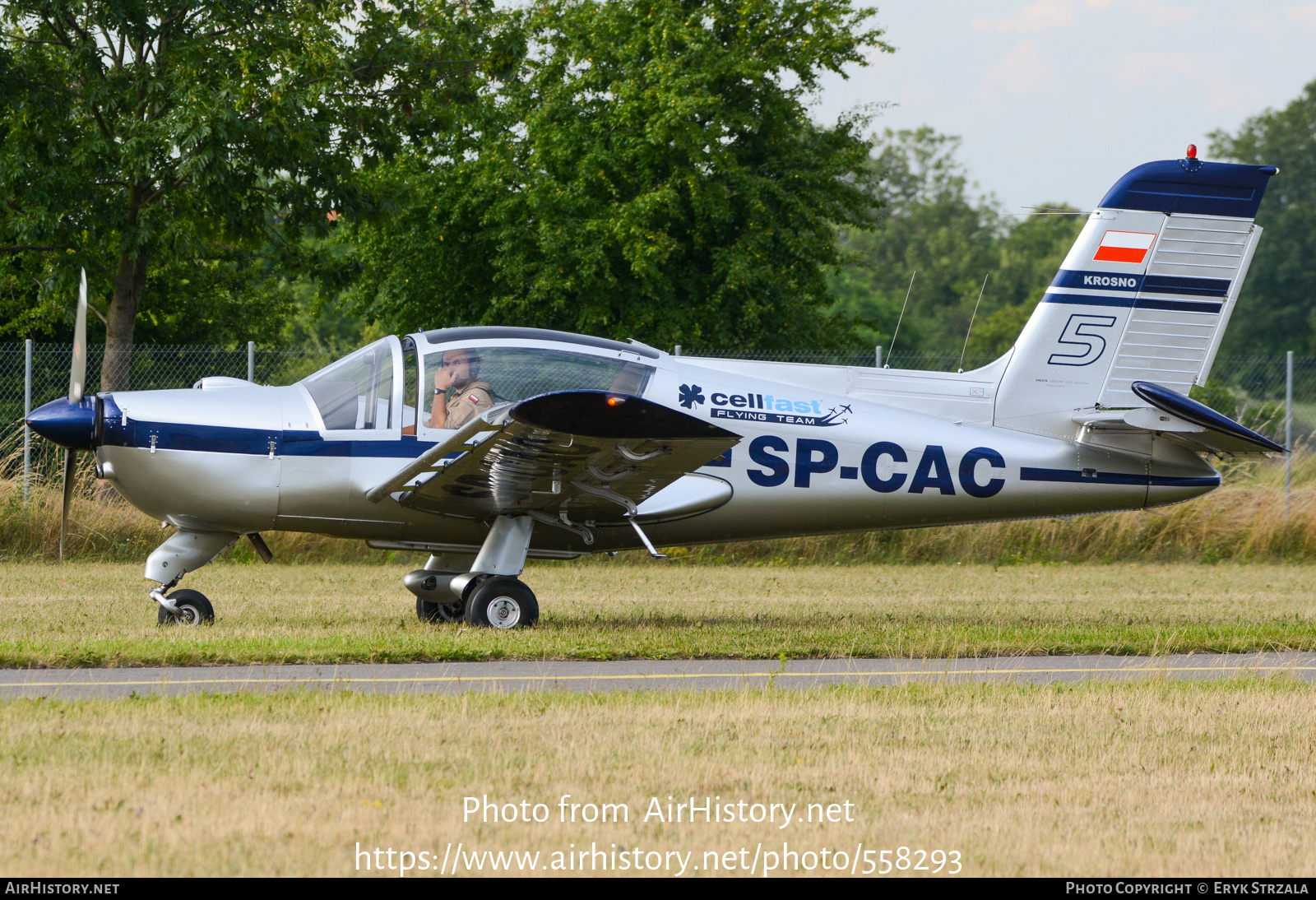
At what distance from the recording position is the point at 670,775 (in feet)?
16.3

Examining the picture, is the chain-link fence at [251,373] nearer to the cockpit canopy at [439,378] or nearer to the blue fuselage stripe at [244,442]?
the cockpit canopy at [439,378]

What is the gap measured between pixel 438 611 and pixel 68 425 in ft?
9.43

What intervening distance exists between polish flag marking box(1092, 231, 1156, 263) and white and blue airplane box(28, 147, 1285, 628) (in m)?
0.01

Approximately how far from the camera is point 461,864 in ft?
12.7

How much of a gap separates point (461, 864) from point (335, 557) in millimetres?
11881

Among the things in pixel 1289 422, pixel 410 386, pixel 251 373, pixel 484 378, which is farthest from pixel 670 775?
pixel 1289 422

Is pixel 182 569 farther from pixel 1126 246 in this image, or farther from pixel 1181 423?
pixel 1126 246

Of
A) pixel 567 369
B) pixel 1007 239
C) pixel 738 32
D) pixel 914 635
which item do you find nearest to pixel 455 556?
pixel 567 369

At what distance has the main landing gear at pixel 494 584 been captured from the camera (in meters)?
9.00

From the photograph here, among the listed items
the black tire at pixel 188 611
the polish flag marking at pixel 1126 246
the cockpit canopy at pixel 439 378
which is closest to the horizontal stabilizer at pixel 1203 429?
the polish flag marking at pixel 1126 246

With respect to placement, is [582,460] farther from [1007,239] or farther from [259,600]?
[1007,239]

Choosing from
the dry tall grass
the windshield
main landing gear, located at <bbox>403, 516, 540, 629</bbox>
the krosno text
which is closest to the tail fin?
main landing gear, located at <bbox>403, 516, 540, 629</bbox>

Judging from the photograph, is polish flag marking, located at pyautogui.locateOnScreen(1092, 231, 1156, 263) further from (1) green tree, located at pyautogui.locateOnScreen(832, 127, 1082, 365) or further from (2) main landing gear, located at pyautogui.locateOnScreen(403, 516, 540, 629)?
(1) green tree, located at pyautogui.locateOnScreen(832, 127, 1082, 365)

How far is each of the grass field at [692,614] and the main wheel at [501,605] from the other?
6.4 inches
